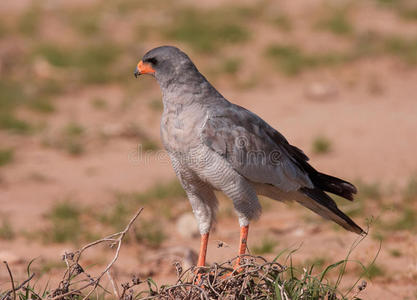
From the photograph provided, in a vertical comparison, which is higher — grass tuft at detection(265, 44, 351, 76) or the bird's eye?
grass tuft at detection(265, 44, 351, 76)

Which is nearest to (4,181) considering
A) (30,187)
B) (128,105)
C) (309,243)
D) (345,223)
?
(30,187)

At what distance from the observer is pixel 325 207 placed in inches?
172

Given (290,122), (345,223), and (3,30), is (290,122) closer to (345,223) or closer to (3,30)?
(345,223)

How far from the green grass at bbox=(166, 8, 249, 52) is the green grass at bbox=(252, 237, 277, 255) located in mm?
6960

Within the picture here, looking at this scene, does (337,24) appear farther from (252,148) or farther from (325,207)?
(252,148)

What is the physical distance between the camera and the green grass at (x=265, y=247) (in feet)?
18.4

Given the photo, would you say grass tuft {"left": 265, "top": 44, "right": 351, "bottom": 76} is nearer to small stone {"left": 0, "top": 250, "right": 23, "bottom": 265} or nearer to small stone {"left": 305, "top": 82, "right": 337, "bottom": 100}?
small stone {"left": 305, "top": 82, "right": 337, "bottom": 100}

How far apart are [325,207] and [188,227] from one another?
7.63ft

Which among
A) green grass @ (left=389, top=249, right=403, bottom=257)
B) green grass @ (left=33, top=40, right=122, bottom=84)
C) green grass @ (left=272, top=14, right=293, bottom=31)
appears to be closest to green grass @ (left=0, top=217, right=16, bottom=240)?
green grass @ (left=389, top=249, right=403, bottom=257)

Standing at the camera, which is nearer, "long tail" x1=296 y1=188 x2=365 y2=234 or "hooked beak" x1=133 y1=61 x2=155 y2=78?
"hooked beak" x1=133 y1=61 x2=155 y2=78

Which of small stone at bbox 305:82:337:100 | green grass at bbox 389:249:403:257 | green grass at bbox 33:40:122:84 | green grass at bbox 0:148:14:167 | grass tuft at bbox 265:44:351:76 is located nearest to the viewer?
green grass at bbox 389:249:403:257

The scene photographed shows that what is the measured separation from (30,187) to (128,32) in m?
5.89

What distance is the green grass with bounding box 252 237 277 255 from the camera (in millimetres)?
5617

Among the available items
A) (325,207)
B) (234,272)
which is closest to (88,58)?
(325,207)
